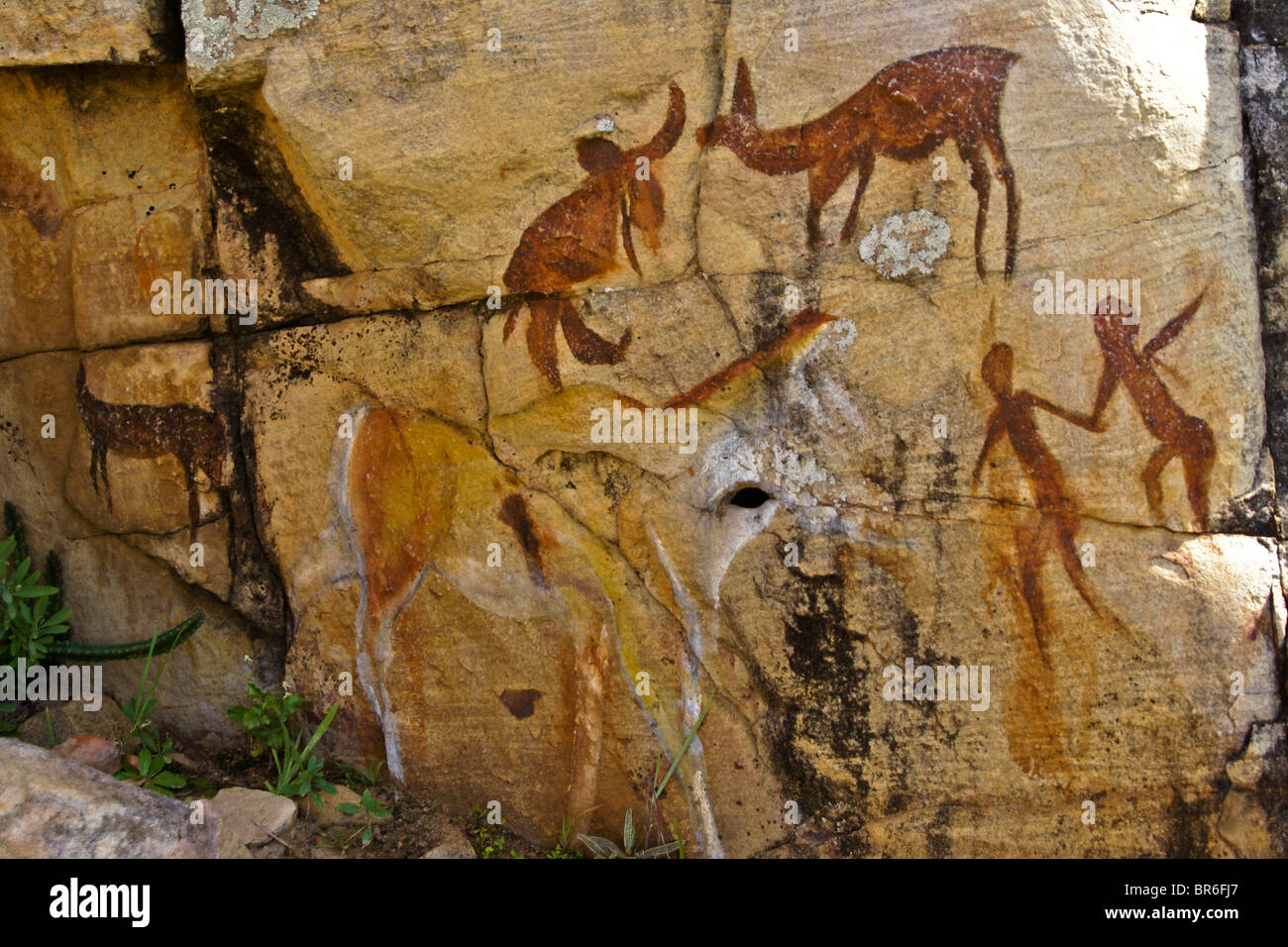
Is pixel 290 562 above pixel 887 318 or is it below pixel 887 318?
below

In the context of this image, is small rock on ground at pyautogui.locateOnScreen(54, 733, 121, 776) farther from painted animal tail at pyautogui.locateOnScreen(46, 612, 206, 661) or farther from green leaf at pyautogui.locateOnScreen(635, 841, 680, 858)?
green leaf at pyautogui.locateOnScreen(635, 841, 680, 858)

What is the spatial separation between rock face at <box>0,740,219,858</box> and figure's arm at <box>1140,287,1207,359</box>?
270 cm

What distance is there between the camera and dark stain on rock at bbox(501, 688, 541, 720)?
3273 millimetres

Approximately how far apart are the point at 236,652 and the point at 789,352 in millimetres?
2091

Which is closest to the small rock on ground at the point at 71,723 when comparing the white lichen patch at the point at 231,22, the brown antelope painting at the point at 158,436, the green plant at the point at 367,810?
the brown antelope painting at the point at 158,436

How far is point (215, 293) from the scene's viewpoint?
11.6 feet

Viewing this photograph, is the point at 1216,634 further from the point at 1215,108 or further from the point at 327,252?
the point at 327,252

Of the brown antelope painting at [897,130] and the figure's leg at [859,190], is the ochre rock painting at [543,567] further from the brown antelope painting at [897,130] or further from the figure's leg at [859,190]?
the brown antelope painting at [897,130]

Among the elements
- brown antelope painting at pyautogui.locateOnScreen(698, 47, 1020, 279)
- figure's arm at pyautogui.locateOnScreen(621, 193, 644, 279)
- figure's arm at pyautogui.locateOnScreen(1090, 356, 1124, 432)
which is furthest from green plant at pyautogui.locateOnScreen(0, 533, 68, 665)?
figure's arm at pyautogui.locateOnScreen(1090, 356, 1124, 432)

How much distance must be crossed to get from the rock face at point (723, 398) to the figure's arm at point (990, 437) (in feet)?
0.07

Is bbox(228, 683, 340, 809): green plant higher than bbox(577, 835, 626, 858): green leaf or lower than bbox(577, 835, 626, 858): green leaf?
higher

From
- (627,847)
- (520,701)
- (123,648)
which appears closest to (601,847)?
(627,847)
